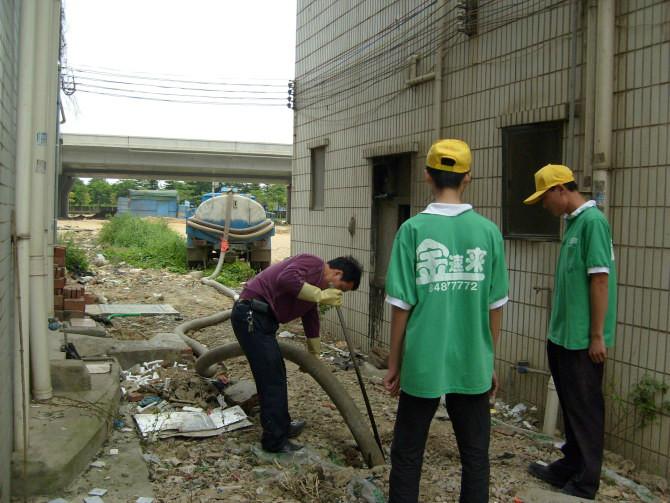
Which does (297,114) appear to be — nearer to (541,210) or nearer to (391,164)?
(391,164)

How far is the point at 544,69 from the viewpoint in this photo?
487 cm

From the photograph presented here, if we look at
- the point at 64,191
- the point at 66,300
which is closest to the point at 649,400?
the point at 66,300

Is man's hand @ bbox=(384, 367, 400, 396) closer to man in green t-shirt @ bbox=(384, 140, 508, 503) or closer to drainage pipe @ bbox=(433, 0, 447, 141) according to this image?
man in green t-shirt @ bbox=(384, 140, 508, 503)

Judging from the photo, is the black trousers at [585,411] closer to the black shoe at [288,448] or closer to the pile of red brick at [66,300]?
the black shoe at [288,448]

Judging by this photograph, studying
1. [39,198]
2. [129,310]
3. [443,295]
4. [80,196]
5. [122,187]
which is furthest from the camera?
[122,187]

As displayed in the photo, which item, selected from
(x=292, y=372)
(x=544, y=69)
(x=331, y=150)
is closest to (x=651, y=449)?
(x=544, y=69)

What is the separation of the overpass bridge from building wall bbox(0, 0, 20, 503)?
3106 centimetres

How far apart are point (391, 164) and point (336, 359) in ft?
7.43

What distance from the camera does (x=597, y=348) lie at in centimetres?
349

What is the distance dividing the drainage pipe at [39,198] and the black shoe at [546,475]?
312 centimetres

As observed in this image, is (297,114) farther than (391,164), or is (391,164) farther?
(297,114)

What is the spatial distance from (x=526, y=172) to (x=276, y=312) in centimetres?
237

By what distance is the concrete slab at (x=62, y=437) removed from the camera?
10.9 feet

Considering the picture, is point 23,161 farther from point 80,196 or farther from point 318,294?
point 80,196
